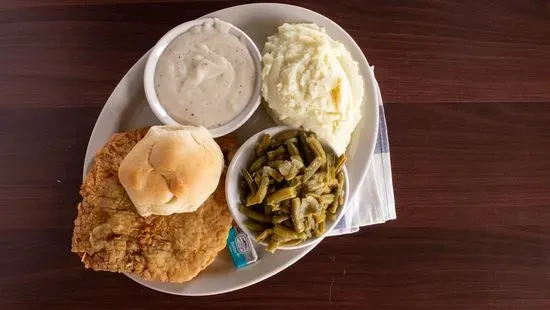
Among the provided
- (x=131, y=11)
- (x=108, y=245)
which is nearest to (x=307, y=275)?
(x=108, y=245)

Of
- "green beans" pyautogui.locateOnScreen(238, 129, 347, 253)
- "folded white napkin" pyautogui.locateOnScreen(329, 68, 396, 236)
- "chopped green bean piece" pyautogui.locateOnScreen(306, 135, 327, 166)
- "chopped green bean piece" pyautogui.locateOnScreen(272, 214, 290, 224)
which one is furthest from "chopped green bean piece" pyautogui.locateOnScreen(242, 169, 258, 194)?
"folded white napkin" pyautogui.locateOnScreen(329, 68, 396, 236)

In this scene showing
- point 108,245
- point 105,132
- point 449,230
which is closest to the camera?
point 108,245

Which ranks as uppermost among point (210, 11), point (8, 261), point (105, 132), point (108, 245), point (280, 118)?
point (210, 11)

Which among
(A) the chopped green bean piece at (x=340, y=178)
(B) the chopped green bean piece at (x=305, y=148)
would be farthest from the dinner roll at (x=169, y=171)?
(A) the chopped green bean piece at (x=340, y=178)

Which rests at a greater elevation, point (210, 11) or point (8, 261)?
point (210, 11)

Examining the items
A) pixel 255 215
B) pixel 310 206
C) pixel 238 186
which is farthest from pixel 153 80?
pixel 310 206

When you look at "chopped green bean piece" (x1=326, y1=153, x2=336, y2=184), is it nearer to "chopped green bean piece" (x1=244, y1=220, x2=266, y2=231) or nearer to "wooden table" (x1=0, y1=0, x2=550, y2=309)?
"chopped green bean piece" (x1=244, y1=220, x2=266, y2=231)

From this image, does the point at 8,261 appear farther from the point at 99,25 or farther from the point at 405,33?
the point at 405,33
